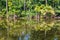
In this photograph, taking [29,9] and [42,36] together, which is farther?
[29,9]

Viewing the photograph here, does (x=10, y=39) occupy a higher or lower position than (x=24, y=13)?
higher

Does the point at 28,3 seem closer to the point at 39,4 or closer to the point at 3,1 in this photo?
the point at 39,4

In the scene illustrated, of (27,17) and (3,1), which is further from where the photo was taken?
(3,1)

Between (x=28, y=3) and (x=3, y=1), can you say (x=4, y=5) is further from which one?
(x=28, y=3)

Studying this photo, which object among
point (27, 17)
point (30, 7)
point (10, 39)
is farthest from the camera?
point (30, 7)

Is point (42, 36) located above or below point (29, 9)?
above

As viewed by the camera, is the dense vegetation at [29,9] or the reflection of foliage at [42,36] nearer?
the reflection of foliage at [42,36]

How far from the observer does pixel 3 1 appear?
41531 millimetres

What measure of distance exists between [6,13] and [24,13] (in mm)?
2970

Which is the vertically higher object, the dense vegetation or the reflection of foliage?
the reflection of foliage

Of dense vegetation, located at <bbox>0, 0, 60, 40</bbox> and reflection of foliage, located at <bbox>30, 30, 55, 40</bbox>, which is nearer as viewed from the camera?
reflection of foliage, located at <bbox>30, 30, 55, 40</bbox>

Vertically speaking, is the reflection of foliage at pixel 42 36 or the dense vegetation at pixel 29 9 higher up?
the reflection of foliage at pixel 42 36

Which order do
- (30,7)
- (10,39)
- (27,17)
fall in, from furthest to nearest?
1. (30,7)
2. (27,17)
3. (10,39)

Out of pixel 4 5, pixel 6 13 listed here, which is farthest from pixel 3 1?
pixel 6 13
